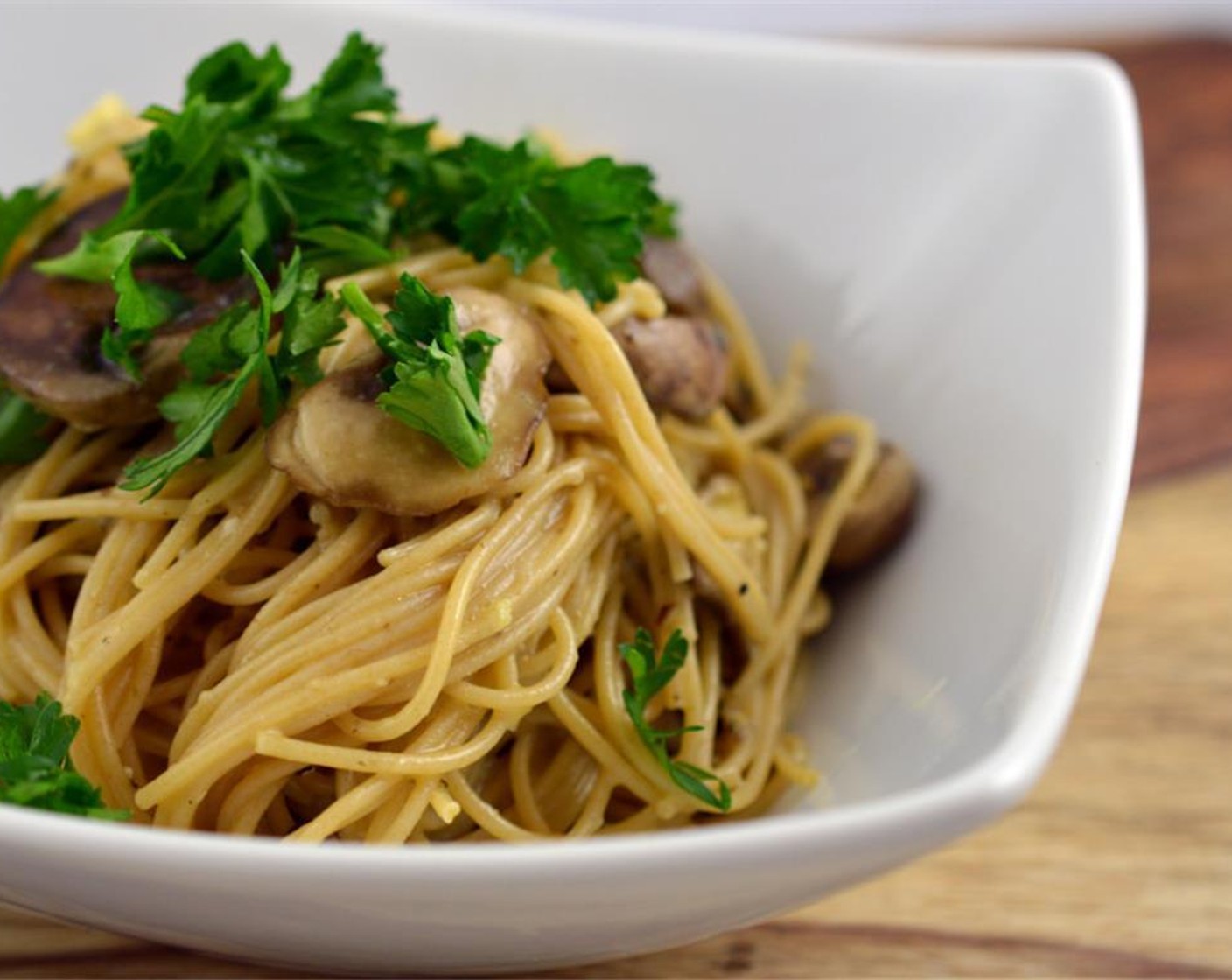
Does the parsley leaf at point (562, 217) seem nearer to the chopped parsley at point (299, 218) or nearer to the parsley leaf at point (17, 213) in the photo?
the chopped parsley at point (299, 218)

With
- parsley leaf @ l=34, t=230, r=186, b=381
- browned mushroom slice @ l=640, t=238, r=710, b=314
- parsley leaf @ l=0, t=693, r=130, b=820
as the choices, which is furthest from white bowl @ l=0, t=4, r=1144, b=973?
parsley leaf @ l=34, t=230, r=186, b=381

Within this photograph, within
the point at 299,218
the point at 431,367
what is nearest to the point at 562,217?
the point at 299,218

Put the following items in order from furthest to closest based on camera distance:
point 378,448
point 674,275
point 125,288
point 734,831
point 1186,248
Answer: point 1186,248 < point 674,275 < point 125,288 < point 378,448 < point 734,831

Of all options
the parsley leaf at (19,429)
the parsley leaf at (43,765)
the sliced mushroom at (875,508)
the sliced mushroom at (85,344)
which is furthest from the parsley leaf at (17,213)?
the sliced mushroom at (875,508)

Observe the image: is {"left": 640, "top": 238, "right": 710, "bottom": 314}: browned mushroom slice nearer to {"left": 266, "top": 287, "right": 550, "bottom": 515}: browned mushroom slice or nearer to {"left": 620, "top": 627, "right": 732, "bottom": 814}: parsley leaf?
{"left": 266, "top": 287, "right": 550, "bottom": 515}: browned mushroom slice

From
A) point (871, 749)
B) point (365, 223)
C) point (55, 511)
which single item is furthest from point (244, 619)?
point (871, 749)

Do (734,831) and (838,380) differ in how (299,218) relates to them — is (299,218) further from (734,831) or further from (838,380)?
(734,831)
